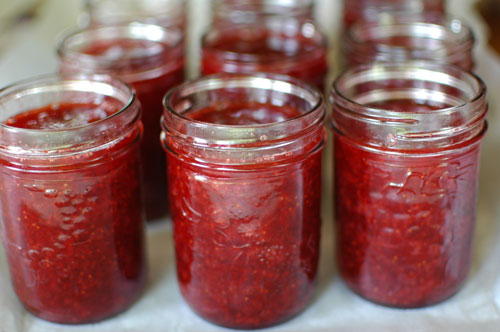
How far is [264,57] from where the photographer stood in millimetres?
1467

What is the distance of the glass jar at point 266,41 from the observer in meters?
1.45

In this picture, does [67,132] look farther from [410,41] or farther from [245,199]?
[410,41]

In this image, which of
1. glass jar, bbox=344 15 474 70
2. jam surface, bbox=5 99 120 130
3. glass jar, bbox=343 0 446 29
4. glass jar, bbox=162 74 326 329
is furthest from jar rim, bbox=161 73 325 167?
glass jar, bbox=343 0 446 29

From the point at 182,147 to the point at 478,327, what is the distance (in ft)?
2.06

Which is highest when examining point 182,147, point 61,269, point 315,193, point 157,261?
point 182,147

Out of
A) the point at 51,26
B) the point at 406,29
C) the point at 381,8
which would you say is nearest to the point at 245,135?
the point at 406,29

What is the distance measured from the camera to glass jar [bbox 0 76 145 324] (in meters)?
1.11

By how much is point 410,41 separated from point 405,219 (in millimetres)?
683

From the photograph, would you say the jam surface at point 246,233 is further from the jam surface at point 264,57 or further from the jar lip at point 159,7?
the jar lip at point 159,7

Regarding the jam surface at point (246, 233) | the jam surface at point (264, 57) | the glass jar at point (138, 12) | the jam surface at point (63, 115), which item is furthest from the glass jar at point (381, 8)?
the jam surface at point (63, 115)

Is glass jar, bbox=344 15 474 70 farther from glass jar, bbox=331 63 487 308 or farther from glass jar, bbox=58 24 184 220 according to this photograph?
glass jar, bbox=58 24 184 220

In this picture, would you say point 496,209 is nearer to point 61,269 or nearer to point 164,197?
point 164,197

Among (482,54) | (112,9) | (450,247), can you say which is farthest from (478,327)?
(112,9)

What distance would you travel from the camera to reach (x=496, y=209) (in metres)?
1.57
